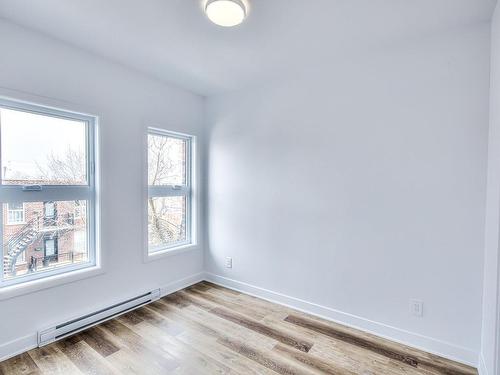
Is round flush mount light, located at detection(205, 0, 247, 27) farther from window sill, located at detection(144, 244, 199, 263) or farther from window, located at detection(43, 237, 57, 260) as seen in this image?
window sill, located at detection(144, 244, 199, 263)

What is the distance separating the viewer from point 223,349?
2109 millimetres

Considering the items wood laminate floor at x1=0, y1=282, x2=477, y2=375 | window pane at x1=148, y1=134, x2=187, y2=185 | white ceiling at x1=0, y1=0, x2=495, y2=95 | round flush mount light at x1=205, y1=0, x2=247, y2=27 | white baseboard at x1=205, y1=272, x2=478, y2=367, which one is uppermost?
white ceiling at x1=0, y1=0, x2=495, y2=95

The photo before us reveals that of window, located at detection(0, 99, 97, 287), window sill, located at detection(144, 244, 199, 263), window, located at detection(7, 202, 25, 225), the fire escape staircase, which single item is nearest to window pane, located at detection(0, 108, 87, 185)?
window, located at detection(0, 99, 97, 287)

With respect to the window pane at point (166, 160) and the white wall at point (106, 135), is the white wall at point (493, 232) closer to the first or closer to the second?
the white wall at point (106, 135)

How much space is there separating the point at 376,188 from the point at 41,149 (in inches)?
115

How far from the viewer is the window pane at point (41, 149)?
6.70ft

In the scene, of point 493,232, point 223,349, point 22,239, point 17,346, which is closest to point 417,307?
point 493,232

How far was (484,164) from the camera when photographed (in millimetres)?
1884

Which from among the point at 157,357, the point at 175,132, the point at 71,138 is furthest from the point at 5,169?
the point at 157,357

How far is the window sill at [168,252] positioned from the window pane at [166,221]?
11 cm

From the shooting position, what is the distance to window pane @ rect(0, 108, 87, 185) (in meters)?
2.04

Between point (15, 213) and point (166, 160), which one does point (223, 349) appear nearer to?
point (15, 213)

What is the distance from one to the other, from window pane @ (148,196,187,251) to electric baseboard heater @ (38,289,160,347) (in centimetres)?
57

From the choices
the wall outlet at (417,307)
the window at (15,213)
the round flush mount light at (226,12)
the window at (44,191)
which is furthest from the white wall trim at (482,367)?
the window at (15,213)
